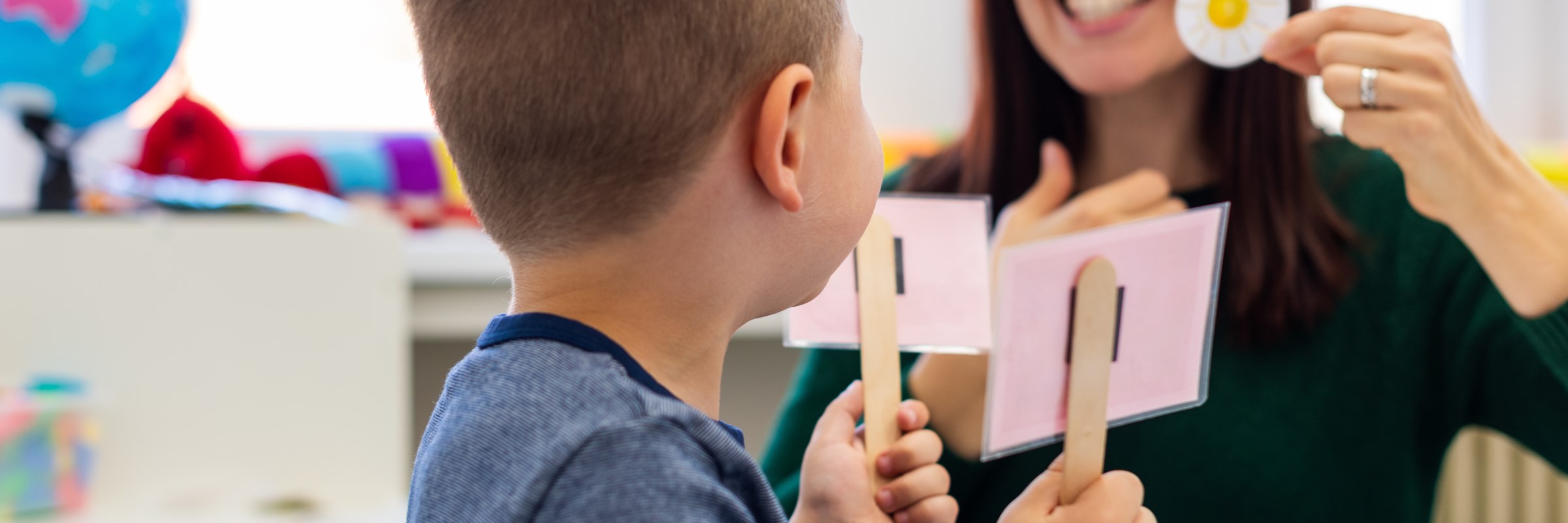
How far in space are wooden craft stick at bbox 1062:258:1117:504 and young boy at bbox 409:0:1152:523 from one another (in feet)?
0.30

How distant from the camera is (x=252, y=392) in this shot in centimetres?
97

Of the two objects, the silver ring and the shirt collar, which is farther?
the silver ring

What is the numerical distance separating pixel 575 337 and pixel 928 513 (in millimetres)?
145

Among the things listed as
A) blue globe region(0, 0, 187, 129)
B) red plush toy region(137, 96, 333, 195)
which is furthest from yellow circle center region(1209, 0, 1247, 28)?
red plush toy region(137, 96, 333, 195)

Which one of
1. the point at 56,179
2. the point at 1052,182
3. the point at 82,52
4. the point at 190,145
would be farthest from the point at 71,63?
the point at 1052,182

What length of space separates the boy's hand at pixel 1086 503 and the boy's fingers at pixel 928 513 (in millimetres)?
19

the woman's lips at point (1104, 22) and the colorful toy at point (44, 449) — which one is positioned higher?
the woman's lips at point (1104, 22)

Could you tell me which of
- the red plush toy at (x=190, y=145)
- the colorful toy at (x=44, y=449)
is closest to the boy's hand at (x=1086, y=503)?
the colorful toy at (x=44, y=449)

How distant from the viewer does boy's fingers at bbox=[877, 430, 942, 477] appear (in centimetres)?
40

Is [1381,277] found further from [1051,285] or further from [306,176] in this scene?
[306,176]

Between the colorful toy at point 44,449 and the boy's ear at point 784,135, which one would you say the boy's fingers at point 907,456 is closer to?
the boy's ear at point 784,135

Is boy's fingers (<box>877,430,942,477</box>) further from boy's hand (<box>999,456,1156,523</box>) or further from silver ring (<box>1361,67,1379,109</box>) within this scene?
silver ring (<box>1361,67,1379,109</box>)

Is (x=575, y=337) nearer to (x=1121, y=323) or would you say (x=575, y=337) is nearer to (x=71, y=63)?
(x=1121, y=323)

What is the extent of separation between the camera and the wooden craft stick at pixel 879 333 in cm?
41
